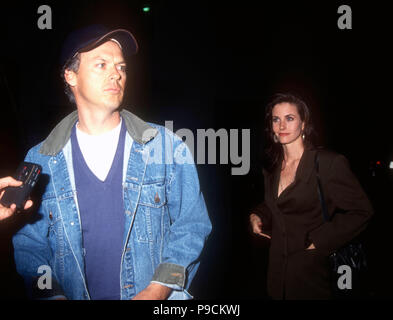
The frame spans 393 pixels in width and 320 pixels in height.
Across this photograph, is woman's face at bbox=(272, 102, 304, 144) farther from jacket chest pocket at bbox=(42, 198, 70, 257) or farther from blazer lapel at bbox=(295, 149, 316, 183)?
jacket chest pocket at bbox=(42, 198, 70, 257)

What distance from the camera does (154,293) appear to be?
1.51 m

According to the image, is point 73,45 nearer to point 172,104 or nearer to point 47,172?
point 47,172

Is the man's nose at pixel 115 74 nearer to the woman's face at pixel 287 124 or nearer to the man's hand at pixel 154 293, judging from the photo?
the man's hand at pixel 154 293

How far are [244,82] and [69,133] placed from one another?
397cm

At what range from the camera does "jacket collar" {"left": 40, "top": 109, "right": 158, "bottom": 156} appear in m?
1.79

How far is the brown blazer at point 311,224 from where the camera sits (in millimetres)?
2012

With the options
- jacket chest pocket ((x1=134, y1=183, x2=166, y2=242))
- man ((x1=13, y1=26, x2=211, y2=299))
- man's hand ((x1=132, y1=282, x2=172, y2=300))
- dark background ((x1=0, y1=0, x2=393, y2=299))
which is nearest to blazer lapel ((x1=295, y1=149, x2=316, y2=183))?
man ((x1=13, y1=26, x2=211, y2=299))

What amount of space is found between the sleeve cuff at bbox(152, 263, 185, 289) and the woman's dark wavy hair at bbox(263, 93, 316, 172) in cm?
152

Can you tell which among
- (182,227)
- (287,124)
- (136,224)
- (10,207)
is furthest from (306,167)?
(10,207)

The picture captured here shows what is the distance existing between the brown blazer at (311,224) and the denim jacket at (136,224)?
895 mm

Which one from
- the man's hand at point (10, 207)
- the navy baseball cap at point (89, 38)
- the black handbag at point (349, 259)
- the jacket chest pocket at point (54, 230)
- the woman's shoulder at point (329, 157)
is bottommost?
the black handbag at point (349, 259)


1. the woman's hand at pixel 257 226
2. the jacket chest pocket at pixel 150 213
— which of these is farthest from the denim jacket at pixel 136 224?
the woman's hand at pixel 257 226

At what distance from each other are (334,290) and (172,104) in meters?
3.71
